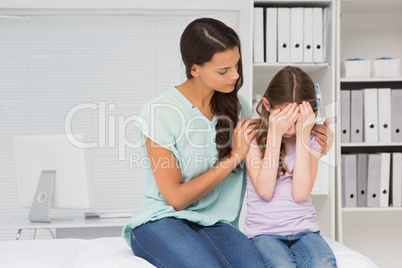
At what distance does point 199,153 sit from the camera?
168cm

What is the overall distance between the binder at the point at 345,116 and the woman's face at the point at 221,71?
124 centimetres

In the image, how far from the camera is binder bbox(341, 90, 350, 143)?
2770mm

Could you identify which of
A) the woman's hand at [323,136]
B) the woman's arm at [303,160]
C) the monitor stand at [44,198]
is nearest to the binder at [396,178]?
the woman's hand at [323,136]

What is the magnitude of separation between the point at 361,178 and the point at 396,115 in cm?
39

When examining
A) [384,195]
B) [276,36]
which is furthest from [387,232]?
[276,36]

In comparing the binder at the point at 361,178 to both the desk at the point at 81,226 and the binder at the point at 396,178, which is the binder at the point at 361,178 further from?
the desk at the point at 81,226

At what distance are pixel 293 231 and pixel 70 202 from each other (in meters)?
1.30

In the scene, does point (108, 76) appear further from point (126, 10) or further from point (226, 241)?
point (226, 241)

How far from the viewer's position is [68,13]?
3.46 metres

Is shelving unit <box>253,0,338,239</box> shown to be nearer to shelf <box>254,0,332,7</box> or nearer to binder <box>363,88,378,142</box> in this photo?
shelf <box>254,0,332,7</box>

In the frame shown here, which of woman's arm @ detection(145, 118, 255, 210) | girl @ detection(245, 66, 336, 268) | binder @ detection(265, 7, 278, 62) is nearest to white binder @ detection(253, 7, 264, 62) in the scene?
binder @ detection(265, 7, 278, 62)

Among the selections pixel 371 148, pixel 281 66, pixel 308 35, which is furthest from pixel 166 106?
pixel 371 148

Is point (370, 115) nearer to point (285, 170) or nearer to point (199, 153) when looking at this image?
point (285, 170)

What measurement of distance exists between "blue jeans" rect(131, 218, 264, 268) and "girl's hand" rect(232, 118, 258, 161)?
11.0 inches
